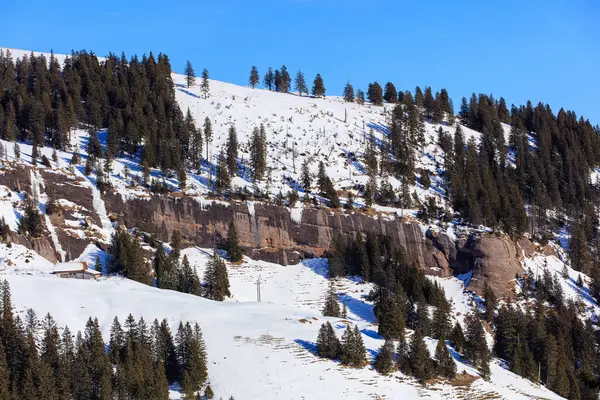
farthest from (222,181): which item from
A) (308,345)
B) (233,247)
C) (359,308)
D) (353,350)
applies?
(353,350)

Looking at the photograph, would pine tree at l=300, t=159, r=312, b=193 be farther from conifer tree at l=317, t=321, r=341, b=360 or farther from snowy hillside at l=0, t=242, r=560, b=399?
conifer tree at l=317, t=321, r=341, b=360

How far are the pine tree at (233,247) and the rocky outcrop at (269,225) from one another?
301cm

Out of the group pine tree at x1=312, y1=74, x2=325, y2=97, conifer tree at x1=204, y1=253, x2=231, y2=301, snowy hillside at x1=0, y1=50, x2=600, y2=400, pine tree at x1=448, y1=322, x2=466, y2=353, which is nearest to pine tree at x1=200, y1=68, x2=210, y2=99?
snowy hillside at x1=0, y1=50, x2=600, y2=400

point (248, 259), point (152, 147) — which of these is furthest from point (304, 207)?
point (152, 147)

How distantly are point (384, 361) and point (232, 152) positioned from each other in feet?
218

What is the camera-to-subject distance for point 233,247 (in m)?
106

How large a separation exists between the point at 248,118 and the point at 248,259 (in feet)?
174

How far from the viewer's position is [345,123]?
156125mm

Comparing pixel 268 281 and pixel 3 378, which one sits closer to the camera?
pixel 3 378

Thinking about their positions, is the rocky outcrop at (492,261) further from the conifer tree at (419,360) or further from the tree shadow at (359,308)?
the conifer tree at (419,360)

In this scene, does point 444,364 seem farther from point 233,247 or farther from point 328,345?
point 233,247

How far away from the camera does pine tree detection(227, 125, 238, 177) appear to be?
122 metres

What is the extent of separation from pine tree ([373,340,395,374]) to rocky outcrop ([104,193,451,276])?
42.4 m

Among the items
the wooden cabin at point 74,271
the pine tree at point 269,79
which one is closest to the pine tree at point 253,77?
the pine tree at point 269,79
